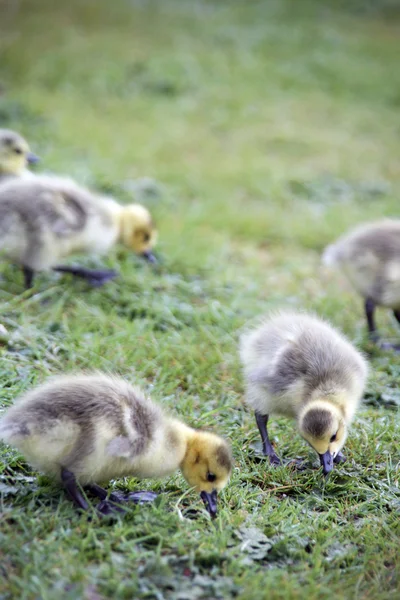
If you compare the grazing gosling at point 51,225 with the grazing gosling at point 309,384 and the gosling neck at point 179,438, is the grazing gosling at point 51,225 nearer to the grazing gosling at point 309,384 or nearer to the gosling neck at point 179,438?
the grazing gosling at point 309,384

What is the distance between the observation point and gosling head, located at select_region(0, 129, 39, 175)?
4965mm

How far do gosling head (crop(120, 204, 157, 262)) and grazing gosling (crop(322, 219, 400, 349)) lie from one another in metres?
1.25

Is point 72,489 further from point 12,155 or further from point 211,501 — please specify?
point 12,155

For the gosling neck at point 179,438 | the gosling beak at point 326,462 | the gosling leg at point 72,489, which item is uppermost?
the gosling neck at point 179,438

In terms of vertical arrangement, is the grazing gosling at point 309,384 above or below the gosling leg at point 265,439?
above

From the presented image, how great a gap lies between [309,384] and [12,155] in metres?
2.98

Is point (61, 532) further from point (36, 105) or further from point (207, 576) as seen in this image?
point (36, 105)

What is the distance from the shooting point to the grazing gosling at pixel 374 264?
4344mm

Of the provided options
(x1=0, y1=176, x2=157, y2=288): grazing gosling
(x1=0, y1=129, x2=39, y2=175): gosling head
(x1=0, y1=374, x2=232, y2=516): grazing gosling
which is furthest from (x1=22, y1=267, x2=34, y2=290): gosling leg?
(x1=0, y1=374, x2=232, y2=516): grazing gosling

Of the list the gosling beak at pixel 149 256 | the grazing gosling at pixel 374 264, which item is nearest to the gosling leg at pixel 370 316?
the grazing gosling at pixel 374 264

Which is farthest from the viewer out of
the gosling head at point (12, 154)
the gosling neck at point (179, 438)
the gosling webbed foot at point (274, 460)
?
the gosling head at point (12, 154)

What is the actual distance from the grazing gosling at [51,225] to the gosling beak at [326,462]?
2.07 metres

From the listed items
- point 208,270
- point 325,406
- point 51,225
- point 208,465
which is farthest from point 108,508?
point 208,270

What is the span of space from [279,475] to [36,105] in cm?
647
